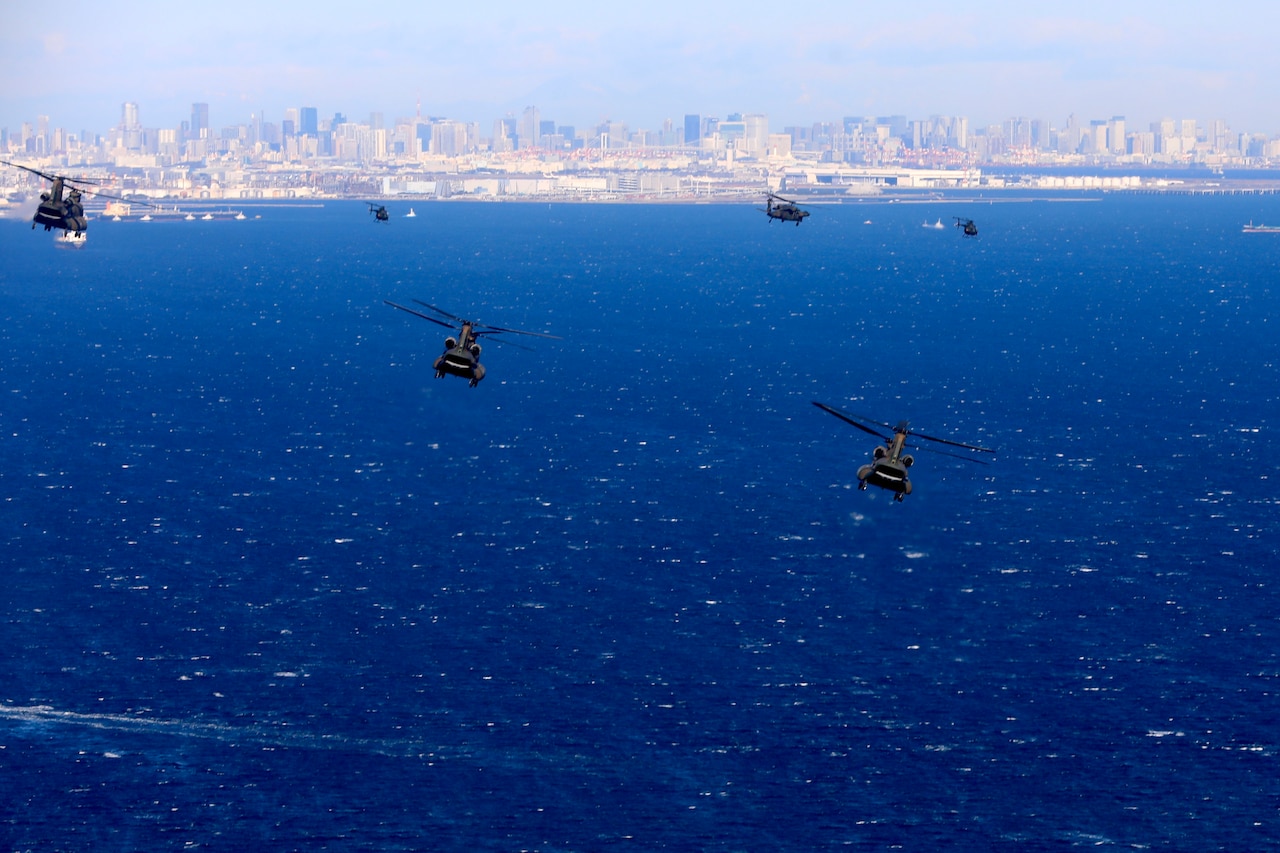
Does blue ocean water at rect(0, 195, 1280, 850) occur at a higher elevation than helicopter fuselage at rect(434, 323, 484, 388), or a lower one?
lower

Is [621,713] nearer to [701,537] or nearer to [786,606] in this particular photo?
[786,606]

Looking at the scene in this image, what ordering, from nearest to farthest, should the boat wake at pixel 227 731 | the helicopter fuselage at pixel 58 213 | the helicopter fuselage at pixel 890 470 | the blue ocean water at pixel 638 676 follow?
the helicopter fuselage at pixel 890 470 < the helicopter fuselage at pixel 58 213 < the blue ocean water at pixel 638 676 < the boat wake at pixel 227 731

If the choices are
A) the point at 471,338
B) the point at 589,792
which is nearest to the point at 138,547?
the point at 589,792

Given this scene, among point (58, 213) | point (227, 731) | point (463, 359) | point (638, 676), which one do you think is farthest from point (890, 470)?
point (227, 731)

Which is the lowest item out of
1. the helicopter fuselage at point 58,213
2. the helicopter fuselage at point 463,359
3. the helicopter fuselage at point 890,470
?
the helicopter fuselage at point 890,470

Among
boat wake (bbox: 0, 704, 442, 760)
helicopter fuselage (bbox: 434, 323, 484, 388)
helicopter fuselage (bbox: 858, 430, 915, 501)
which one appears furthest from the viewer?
boat wake (bbox: 0, 704, 442, 760)

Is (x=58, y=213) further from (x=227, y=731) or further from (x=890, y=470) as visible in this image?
(x=890, y=470)

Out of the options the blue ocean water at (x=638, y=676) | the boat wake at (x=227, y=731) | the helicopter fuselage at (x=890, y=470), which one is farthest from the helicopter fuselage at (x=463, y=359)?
Answer: the boat wake at (x=227, y=731)

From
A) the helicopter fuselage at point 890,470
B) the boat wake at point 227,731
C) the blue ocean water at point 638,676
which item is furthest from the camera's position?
the boat wake at point 227,731

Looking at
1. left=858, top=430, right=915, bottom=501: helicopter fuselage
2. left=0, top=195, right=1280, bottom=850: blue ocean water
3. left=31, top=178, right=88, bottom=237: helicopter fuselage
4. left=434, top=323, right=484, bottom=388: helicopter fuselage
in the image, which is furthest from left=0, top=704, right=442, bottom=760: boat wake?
left=858, top=430, right=915, bottom=501: helicopter fuselage

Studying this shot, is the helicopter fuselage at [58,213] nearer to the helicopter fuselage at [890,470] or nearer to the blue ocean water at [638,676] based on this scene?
the blue ocean water at [638,676]

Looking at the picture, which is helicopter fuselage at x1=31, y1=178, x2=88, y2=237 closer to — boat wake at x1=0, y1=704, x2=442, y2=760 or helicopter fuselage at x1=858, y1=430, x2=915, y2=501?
boat wake at x1=0, y1=704, x2=442, y2=760
